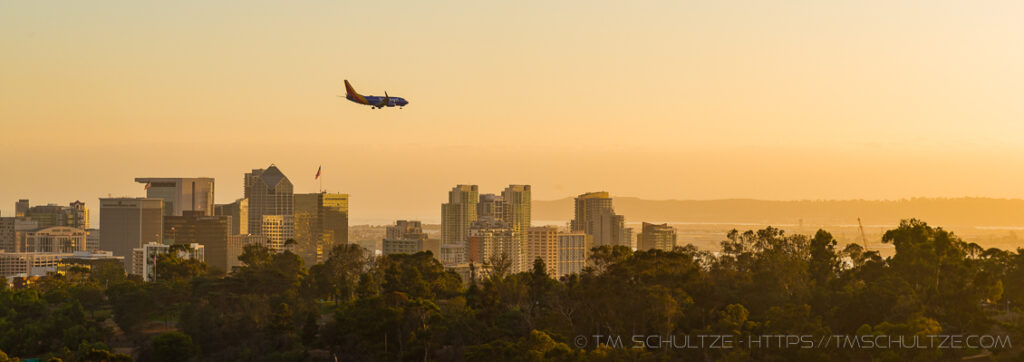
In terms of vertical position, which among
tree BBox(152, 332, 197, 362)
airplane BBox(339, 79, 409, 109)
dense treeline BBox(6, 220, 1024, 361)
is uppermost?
airplane BBox(339, 79, 409, 109)

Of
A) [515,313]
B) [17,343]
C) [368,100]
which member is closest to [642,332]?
[515,313]

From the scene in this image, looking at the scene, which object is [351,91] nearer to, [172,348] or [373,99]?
[373,99]

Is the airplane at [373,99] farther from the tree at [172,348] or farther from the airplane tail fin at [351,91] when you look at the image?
the tree at [172,348]

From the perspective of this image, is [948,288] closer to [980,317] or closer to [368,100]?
[980,317]

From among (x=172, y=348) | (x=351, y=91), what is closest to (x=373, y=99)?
(x=351, y=91)

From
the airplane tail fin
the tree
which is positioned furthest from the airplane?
the tree

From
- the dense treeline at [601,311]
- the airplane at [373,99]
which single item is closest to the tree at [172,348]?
the dense treeline at [601,311]

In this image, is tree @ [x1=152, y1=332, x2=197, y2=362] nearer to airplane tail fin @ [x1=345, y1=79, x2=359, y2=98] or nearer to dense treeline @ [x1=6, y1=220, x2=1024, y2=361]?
dense treeline @ [x1=6, y1=220, x2=1024, y2=361]

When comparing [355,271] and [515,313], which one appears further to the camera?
[355,271]
